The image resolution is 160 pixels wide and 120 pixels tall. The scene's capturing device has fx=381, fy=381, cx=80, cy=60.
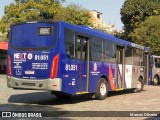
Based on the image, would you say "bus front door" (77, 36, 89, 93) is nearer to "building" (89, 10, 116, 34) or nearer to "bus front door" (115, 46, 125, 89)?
"bus front door" (115, 46, 125, 89)

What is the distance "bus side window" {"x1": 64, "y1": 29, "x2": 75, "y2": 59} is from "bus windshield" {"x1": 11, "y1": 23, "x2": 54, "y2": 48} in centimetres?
53

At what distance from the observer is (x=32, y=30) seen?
43.9 feet

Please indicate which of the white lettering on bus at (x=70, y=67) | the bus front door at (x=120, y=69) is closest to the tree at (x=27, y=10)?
the bus front door at (x=120, y=69)

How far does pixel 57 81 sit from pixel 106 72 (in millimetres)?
4104

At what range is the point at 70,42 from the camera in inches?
531

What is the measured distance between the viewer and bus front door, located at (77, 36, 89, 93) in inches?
555

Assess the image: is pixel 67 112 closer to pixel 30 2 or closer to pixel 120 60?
pixel 120 60

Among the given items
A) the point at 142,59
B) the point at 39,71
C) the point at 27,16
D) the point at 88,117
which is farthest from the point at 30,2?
the point at 88,117

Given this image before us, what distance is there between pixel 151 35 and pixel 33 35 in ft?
74.4

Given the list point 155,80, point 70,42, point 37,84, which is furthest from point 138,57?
point 155,80

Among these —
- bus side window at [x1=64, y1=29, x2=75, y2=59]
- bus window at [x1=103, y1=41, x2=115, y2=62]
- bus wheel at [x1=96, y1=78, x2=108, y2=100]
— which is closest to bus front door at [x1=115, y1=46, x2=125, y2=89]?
bus window at [x1=103, y1=41, x2=115, y2=62]

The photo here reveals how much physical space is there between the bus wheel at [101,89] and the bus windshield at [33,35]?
359 centimetres

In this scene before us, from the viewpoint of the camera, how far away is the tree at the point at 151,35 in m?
33.9

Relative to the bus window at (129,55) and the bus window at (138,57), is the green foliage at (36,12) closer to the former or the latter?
the bus window at (138,57)
